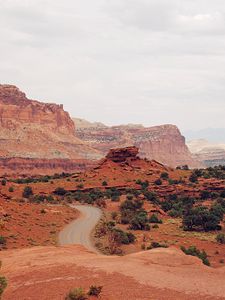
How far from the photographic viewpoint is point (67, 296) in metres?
15.5

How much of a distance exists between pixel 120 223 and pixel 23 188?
30.4 meters

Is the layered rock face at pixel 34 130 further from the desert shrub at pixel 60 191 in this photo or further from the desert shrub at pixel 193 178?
the desert shrub at pixel 193 178

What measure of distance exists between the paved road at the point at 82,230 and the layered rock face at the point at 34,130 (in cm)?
8638

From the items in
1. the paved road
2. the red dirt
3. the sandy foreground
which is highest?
the sandy foreground

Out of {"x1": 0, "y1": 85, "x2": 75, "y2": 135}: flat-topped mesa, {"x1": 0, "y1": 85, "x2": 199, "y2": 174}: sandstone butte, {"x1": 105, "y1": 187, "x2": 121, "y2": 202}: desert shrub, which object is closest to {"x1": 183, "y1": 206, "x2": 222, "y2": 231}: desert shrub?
{"x1": 105, "y1": 187, "x2": 121, "y2": 202}: desert shrub

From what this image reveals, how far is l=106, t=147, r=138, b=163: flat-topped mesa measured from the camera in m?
89.8

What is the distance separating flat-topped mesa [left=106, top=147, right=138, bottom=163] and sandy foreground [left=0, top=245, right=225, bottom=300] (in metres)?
67.1

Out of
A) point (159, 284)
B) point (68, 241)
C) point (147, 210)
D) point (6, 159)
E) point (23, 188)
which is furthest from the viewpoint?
point (6, 159)

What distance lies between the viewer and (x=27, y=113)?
6368 inches

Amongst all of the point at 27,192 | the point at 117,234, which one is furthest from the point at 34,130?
the point at 117,234

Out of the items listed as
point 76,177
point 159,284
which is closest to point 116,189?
point 76,177

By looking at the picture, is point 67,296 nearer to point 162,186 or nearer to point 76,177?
point 162,186

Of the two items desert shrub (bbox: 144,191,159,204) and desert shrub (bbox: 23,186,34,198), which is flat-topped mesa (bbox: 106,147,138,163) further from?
desert shrub (bbox: 23,186,34,198)

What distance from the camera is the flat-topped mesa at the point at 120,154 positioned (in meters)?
89.8
